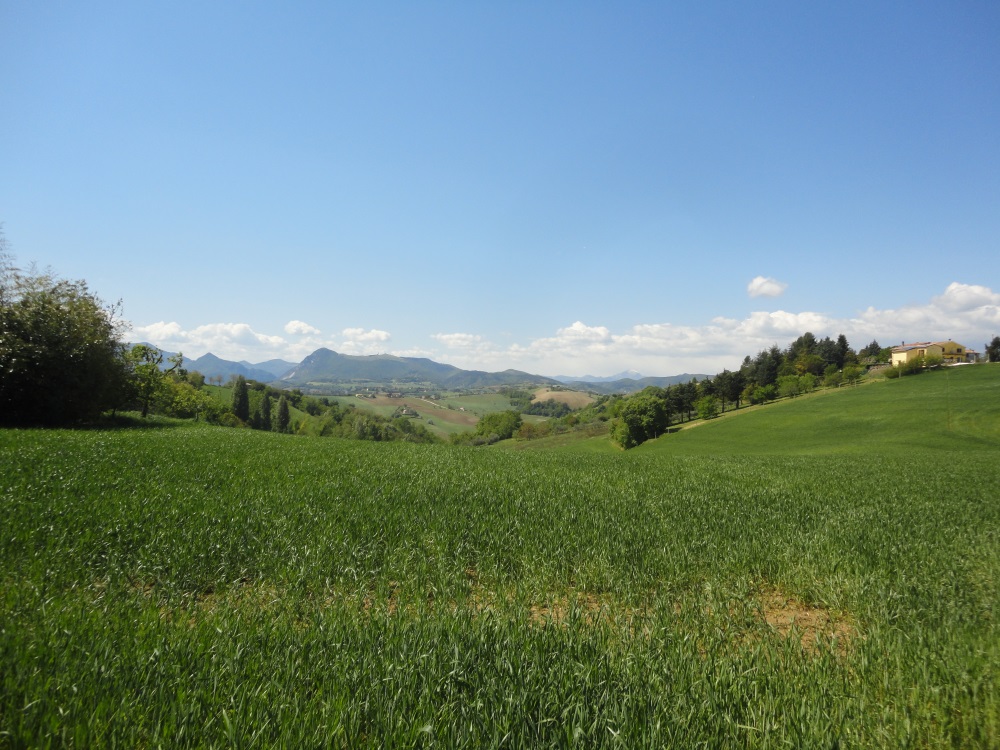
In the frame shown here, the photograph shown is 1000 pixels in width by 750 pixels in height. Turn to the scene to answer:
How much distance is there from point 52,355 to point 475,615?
110 feet

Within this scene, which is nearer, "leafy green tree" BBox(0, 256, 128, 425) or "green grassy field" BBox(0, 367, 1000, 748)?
"green grassy field" BBox(0, 367, 1000, 748)

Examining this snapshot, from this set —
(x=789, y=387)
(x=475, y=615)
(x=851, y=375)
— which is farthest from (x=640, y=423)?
(x=475, y=615)

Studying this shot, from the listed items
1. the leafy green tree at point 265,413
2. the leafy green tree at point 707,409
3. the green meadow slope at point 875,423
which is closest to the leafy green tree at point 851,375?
the green meadow slope at point 875,423

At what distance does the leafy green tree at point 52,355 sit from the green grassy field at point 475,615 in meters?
19.3

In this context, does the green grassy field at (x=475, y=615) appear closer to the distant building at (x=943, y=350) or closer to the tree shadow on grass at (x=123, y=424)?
the tree shadow on grass at (x=123, y=424)

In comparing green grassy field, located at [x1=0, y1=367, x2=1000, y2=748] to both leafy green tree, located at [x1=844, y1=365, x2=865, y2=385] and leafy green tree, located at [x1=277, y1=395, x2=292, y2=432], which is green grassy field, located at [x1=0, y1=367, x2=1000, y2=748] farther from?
leafy green tree, located at [x1=277, y1=395, x2=292, y2=432]

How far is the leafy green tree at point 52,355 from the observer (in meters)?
24.1

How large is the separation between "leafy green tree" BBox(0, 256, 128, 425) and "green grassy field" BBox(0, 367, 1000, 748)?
63.3 ft

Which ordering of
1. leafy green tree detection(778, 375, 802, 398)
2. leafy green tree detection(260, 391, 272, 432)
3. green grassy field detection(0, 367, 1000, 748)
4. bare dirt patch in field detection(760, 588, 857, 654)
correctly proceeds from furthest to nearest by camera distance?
leafy green tree detection(260, 391, 272, 432)
leafy green tree detection(778, 375, 802, 398)
bare dirt patch in field detection(760, 588, 857, 654)
green grassy field detection(0, 367, 1000, 748)

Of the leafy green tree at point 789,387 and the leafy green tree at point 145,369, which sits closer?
the leafy green tree at point 145,369

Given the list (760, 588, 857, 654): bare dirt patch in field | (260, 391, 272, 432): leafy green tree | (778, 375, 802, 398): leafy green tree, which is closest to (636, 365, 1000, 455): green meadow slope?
(778, 375, 802, 398): leafy green tree

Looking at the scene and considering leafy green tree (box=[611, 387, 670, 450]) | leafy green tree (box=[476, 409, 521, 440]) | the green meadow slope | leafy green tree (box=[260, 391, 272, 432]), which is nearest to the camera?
the green meadow slope

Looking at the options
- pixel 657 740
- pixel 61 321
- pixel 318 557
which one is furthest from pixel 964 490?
pixel 61 321

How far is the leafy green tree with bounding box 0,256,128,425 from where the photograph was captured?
79.1 feet
